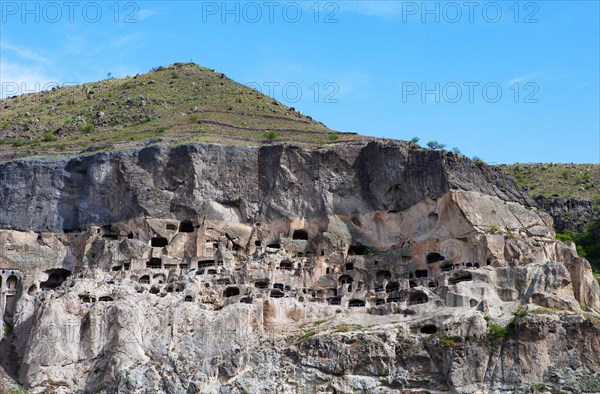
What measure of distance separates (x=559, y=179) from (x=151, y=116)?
1680 inches

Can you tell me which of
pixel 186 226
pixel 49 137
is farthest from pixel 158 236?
pixel 49 137

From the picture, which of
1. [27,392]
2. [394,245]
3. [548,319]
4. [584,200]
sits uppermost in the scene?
[584,200]

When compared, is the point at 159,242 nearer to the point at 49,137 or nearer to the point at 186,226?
the point at 186,226

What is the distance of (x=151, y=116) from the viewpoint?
102 meters

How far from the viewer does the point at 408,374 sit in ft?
204

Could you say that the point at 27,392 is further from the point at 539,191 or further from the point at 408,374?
→ the point at 539,191

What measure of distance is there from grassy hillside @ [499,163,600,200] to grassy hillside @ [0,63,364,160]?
21.6m

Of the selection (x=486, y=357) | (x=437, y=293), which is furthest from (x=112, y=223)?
(x=486, y=357)

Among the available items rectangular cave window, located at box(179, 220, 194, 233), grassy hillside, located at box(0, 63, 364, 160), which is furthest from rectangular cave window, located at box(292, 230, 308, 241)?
grassy hillside, located at box(0, 63, 364, 160)

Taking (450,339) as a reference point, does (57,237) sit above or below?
above

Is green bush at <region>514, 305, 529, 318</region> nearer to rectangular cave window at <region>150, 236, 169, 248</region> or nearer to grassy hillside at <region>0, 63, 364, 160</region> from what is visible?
rectangular cave window at <region>150, 236, 169, 248</region>

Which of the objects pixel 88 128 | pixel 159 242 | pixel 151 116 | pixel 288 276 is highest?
pixel 151 116

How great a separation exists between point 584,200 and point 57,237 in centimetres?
5056

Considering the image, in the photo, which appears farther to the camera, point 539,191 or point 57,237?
point 539,191
